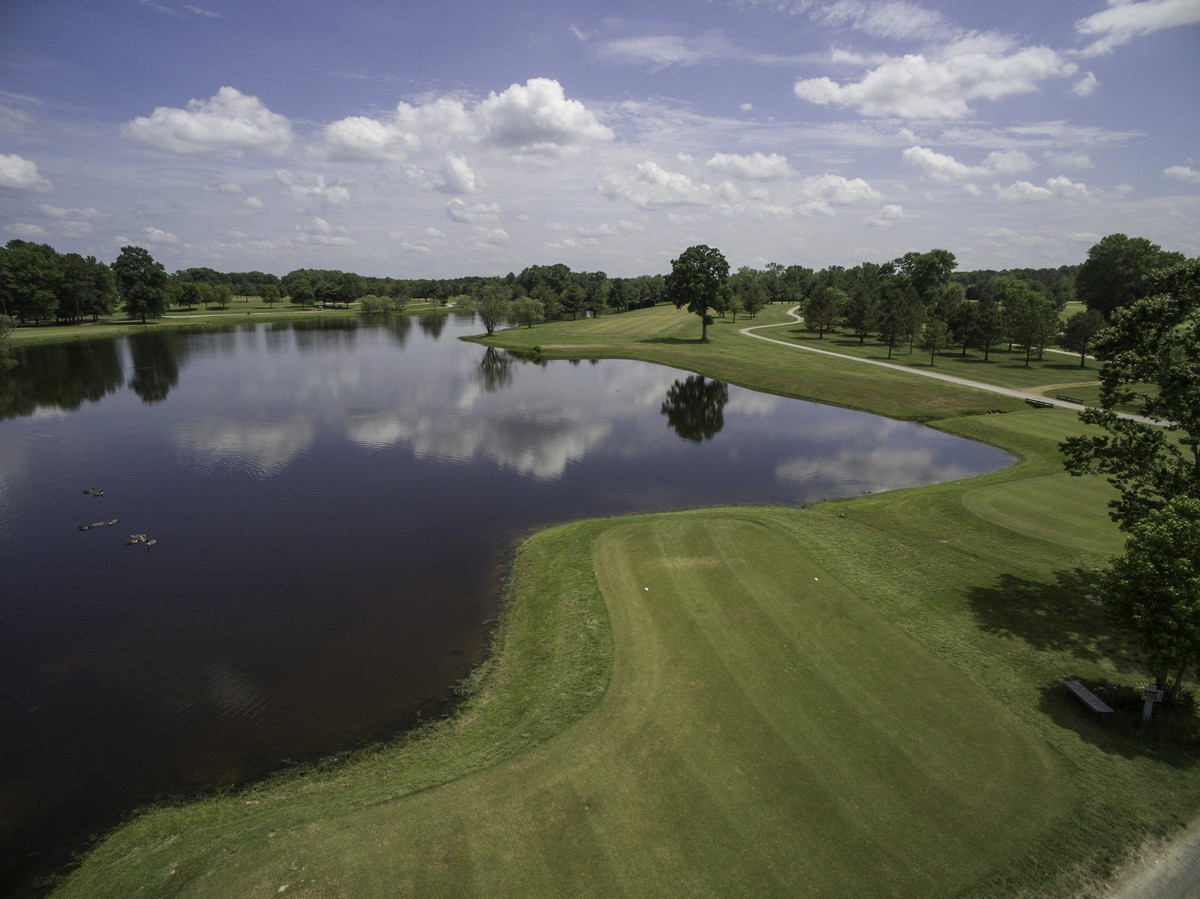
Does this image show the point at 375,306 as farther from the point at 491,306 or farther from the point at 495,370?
the point at 495,370

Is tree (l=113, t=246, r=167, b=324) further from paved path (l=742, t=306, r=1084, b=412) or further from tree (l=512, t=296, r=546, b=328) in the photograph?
paved path (l=742, t=306, r=1084, b=412)

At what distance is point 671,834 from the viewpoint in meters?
11.0

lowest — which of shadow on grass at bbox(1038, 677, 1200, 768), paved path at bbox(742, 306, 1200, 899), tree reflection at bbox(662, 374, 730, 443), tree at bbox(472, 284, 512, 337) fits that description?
paved path at bbox(742, 306, 1200, 899)

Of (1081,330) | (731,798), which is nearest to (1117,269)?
(1081,330)

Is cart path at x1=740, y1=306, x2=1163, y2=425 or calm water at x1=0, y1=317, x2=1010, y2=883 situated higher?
cart path at x1=740, y1=306, x2=1163, y2=425

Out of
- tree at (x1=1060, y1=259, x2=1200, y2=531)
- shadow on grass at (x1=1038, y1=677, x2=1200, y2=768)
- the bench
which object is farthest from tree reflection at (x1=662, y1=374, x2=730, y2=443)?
Result: shadow on grass at (x1=1038, y1=677, x2=1200, y2=768)

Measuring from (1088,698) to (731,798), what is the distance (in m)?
10.0

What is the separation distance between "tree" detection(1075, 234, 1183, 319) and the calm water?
70.0 meters

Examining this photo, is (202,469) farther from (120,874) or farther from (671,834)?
(671,834)

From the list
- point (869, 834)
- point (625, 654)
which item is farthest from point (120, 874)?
point (869, 834)

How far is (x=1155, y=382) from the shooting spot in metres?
17.4

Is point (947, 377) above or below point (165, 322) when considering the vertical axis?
below

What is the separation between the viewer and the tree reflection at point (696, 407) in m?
46.7

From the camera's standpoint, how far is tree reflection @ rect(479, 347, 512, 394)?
63.9 metres
